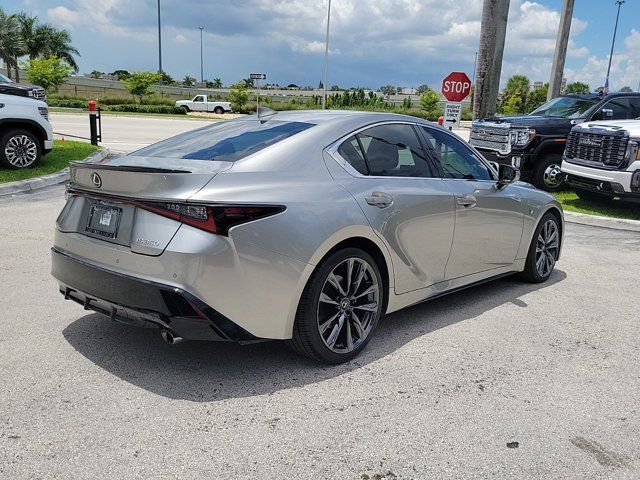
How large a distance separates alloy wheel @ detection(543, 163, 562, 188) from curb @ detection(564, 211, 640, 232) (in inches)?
87.0

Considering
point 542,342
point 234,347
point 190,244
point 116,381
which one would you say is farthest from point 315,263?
point 542,342

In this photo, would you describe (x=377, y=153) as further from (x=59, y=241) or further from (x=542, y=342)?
(x=59, y=241)

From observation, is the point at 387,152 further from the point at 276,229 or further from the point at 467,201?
the point at 276,229

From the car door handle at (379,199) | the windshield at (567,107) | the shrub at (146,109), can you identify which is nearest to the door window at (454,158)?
the car door handle at (379,199)

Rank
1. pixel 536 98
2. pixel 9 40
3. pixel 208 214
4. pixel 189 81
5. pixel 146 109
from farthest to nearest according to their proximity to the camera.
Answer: pixel 189 81, pixel 536 98, pixel 9 40, pixel 146 109, pixel 208 214

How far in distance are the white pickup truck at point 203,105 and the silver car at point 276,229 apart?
4551 cm

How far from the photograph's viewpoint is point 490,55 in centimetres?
1504

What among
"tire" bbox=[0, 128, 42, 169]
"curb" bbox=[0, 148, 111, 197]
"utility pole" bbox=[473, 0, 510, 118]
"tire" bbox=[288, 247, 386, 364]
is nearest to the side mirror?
"tire" bbox=[288, 247, 386, 364]

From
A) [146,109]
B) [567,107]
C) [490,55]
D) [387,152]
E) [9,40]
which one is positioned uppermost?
[9,40]

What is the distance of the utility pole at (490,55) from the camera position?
48.8 feet

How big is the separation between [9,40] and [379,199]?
59186mm

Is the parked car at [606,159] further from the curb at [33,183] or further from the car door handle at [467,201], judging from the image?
the curb at [33,183]

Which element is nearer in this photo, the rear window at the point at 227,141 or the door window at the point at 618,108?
the rear window at the point at 227,141

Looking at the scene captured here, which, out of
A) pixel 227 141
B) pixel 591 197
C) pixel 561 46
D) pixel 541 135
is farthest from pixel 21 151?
pixel 561 46
